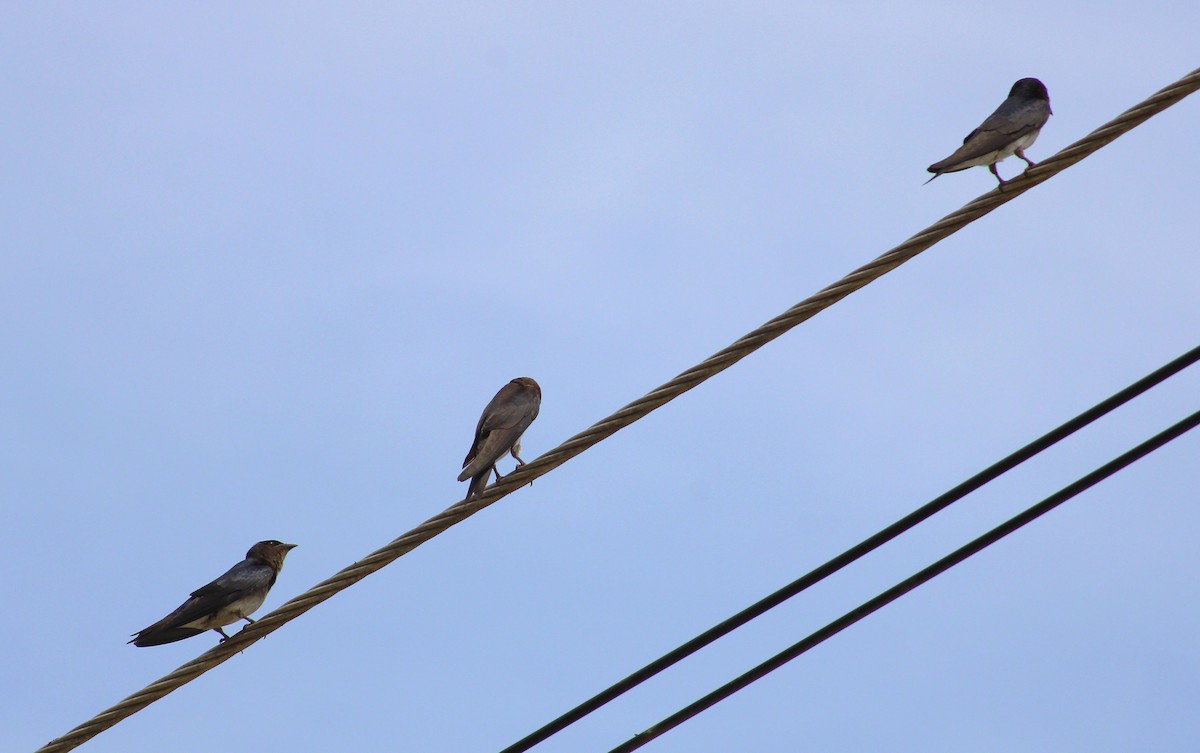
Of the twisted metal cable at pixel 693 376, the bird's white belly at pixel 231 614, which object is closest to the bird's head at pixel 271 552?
the bird's white belly at pixel 231 614

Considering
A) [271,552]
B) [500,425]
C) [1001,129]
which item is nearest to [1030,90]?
[1001,129]

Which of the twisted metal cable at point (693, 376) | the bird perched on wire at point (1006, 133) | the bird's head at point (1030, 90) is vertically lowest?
the twisted metal cable at point (693, 376)

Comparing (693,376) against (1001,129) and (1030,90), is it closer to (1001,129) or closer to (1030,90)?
(1001,129)

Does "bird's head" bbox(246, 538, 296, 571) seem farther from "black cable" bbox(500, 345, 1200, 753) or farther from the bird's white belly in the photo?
"black cable" bbox(500, 345, 1200, 753)

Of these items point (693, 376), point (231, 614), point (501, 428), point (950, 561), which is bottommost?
point (950, 561)

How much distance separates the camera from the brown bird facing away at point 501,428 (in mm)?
8422

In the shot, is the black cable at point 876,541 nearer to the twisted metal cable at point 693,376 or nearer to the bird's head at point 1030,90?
the twisted metal cable at point 693,376

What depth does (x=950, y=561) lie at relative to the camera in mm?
3986

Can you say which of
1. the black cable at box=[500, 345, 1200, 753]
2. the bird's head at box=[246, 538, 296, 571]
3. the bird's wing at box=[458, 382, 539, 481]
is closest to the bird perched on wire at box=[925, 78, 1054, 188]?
the bird's wing at box=[458, 382, 539, 481]

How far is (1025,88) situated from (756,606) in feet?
25.2

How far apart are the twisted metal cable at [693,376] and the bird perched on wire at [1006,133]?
4.11 m

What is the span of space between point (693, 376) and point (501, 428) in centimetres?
429

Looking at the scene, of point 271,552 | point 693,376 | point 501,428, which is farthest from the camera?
point 271,552

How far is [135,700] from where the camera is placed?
5.21 meters
